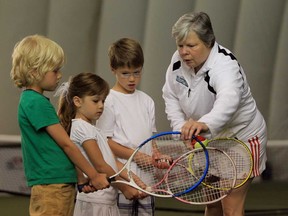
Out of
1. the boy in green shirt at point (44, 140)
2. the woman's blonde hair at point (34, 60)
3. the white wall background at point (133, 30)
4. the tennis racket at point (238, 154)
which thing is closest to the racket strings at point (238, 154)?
the tennis racket at point (238, 154)

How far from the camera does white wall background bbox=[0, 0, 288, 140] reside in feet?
19.7

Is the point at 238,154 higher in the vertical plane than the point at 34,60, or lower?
lower

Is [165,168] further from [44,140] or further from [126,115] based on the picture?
[44,140]

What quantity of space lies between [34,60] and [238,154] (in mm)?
997

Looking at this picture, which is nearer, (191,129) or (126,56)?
(191,129)

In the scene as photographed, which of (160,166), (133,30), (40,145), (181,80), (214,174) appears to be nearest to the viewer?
(40,145)

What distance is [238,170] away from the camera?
3625 mm

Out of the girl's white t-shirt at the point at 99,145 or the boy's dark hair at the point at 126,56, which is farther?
the boy's dark hair at the point at 126,56

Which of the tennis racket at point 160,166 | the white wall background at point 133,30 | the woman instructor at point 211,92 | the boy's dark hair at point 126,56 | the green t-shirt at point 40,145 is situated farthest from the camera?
the white wall background at point 133,30

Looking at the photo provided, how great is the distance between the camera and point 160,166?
3490 millimetres

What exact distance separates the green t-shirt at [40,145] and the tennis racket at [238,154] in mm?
687

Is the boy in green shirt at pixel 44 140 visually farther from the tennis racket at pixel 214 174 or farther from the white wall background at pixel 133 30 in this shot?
the white wall background at pixel 133 30

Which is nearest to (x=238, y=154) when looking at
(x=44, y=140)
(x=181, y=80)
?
(x=181, y=80)

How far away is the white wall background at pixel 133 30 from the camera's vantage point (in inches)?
236
